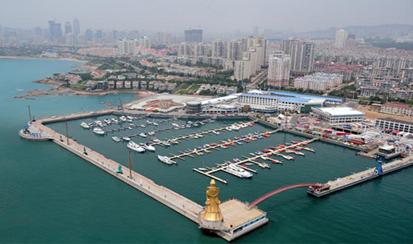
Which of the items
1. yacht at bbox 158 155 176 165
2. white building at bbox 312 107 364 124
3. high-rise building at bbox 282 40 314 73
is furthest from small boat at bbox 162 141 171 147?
high-rise building at bbox 282 40 314 73

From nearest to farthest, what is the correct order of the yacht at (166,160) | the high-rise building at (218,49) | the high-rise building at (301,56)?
the yacht at (166,160)
the high-rise building at (301,56)
the high-rise building at (218,49)

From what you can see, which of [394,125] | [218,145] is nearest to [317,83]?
[394,125]

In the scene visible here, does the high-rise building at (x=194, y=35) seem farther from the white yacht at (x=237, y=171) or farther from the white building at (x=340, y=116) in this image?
the white yacht at (x=237, y=171)

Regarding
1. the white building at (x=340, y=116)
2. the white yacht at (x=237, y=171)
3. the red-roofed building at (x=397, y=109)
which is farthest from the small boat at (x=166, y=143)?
the red-roofed building at (x=397, y=109)

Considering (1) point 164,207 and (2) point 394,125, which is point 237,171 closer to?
(1) point 164,207

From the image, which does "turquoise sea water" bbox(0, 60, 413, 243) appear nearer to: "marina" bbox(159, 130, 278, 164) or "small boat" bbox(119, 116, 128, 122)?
"marina" bbox(159, 130, 278, 164)

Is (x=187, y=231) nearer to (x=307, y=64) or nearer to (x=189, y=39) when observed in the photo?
(x=307, y=64)
